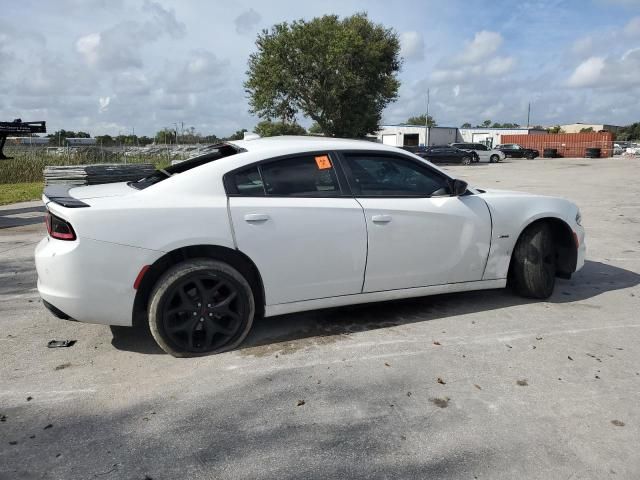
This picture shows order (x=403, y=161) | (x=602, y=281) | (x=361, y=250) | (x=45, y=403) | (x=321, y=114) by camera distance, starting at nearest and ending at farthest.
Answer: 1. (x=45, y=403)
2. (x=361, y=250)
3. (x=403, y=161)
4. (x=602, y=281)
5. (x=321, y=114)

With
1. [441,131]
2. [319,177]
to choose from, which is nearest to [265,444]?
[319,177]

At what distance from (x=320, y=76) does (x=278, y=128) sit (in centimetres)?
1140

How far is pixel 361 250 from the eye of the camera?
394 centimetres

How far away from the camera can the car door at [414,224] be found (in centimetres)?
403

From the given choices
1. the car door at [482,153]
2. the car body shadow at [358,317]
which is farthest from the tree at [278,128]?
the car body shadow at [358,317]

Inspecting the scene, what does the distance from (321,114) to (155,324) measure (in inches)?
1513

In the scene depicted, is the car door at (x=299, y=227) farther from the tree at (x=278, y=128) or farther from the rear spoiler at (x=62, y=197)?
the tree at (x=278, y=128)

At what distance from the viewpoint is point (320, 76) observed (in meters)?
38.1

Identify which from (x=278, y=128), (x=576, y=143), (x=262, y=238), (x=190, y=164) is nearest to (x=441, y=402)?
(x=262, y=238)

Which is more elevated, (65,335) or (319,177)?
(319,177)

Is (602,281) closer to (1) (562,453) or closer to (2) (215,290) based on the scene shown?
(1) (562,453)

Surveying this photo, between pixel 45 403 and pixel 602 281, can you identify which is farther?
pixel 602 281

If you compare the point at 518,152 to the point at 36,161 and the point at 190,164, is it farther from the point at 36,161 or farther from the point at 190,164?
the point at 190,164

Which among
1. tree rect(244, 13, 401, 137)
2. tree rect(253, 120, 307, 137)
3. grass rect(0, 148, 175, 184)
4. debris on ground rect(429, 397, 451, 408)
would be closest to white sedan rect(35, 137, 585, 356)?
debris on ground rect(429, 397, 451, 408)
